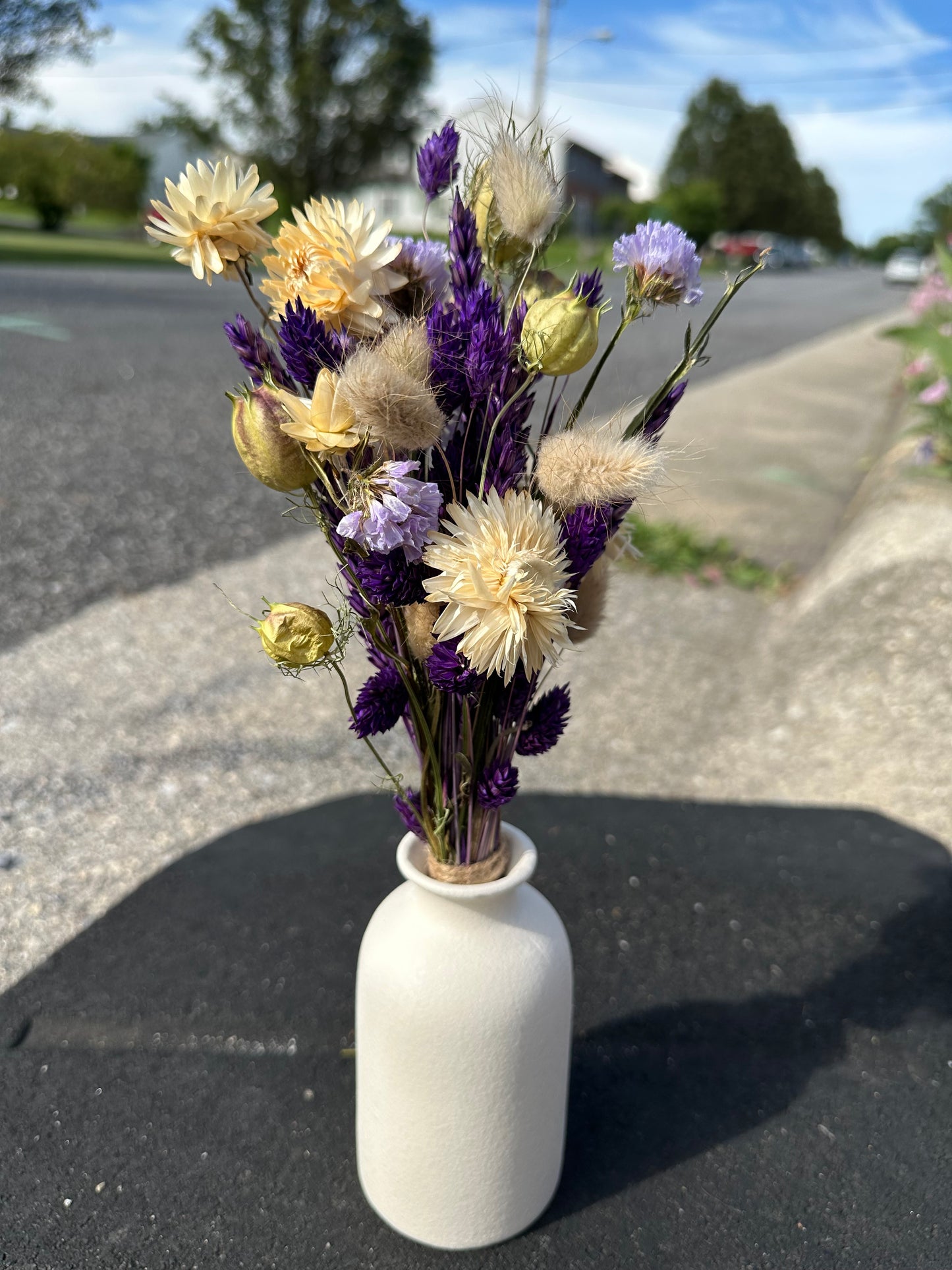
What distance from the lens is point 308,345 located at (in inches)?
40.5

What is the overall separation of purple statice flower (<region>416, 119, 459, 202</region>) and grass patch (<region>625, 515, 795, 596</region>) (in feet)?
9.96

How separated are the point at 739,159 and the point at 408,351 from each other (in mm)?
Result: 64207

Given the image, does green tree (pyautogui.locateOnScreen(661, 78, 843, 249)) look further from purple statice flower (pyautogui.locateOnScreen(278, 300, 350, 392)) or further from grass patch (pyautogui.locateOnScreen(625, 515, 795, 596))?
purple statice flower (pyautogui.locateOnScreen(278, 300, 350, 392))

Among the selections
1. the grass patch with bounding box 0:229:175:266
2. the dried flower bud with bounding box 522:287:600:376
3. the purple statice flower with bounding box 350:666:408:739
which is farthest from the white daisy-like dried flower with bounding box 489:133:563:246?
the grass patch with bounding box 0:229:175:266

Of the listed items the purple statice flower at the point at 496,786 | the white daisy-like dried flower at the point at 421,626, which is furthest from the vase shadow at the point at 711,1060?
the white daisy-like dried flower at the point at 421,626

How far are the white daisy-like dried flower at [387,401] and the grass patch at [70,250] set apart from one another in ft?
42.4

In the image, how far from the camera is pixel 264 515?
15.4 feet

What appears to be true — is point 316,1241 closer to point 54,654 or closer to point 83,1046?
point 83,1046

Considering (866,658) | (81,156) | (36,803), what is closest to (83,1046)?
(36,803)

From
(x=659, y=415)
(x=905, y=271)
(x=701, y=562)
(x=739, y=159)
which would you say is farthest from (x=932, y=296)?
(x=739, y=159)

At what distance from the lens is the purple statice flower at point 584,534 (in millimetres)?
1072

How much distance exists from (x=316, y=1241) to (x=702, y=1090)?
682 mm

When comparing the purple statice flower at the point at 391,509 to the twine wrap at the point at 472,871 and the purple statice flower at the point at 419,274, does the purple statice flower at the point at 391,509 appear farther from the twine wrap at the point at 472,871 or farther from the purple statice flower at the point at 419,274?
the twine wrap at the point at 472,871

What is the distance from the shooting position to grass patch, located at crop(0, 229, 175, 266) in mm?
15469
